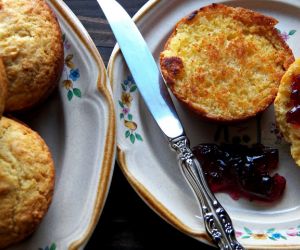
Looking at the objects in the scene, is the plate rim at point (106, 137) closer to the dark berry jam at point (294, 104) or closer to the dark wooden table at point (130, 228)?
the dark wooden table at point (130, 228)

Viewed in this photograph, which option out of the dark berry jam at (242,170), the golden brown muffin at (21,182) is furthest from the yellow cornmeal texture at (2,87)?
the dark berry jam at (242,170)

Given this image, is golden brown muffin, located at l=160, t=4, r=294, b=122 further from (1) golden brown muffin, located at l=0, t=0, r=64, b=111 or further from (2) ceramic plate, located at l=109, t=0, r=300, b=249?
(1) golden brown muffin, located at l=0, t=0, r=64, b=111

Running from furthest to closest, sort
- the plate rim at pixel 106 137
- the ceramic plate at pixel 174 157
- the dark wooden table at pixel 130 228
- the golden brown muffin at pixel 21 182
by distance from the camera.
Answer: the dark wooden table at pixel 130 228 → the ceramic plate at pixel 174 157 → the plate rim at pixel 106 137 → the golden brown muffin at pixel 21 182

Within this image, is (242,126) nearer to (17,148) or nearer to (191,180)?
(191,180)

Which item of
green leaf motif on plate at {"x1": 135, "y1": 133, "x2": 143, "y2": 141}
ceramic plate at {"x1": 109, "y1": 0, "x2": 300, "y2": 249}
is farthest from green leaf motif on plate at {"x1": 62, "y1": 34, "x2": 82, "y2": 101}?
green leaf motif on plate at {"x1": 135, "y1": 133, "x2": 143, "y2": 141}

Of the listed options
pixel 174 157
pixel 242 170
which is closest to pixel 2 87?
pixel 174 157

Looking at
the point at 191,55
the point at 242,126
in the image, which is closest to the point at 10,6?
the point at 191,55

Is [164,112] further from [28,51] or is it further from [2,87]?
[2,87]
